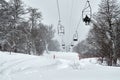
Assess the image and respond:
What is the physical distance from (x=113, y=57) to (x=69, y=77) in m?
16.8

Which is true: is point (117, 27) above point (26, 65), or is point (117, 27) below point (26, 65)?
above

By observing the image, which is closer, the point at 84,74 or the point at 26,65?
the point at 84,74

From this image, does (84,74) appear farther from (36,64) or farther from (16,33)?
(16,33)

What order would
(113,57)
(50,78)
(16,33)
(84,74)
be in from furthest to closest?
(16,33)
(113,57)
(84,74)
(50,78)

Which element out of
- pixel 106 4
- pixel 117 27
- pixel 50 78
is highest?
pixel 106 4

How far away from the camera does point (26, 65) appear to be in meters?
13.2

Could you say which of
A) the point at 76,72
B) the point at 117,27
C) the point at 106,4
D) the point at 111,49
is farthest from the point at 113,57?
the point at 76,72

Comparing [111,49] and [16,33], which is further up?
[16,33]

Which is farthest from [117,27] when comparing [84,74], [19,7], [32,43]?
[32,43]

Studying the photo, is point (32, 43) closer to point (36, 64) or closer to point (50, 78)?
point (36, 64)

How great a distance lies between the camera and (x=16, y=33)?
1448 inches

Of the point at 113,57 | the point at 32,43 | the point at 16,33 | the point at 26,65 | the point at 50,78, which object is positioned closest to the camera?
the point at 50,78

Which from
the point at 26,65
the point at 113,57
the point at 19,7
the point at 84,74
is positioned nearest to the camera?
the point at 84,74

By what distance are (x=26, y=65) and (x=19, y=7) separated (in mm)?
27717
